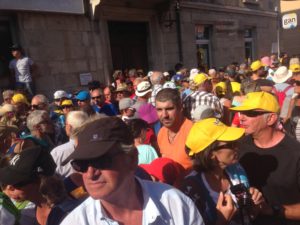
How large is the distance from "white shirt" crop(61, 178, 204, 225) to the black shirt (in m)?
0.90

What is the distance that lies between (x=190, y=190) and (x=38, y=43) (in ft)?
23.5

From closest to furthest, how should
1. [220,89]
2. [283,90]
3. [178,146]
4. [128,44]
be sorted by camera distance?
[178,146] → [283,90] → [220,89] → [128,44]

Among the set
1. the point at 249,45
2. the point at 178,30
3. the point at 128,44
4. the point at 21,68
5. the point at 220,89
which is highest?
the point at 178,30

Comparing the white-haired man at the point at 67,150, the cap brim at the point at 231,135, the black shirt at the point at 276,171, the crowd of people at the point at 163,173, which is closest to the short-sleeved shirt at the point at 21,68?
the crowd of people at the point at 163,173

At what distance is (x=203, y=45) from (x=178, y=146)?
11766 millimetres

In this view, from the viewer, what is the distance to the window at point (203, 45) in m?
13.9

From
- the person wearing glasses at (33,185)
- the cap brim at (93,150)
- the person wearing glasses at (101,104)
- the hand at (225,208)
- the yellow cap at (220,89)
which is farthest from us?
the yellow cap at (220,89)

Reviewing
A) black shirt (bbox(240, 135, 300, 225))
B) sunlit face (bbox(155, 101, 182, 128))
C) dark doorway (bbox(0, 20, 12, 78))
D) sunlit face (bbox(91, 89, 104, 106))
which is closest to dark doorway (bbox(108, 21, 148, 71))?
dark doorway (bbox(0, 20, 12, 78))

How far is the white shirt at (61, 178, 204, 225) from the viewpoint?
1.47m

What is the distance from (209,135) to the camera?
215 cm

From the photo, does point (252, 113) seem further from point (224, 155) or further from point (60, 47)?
point (60, 47)

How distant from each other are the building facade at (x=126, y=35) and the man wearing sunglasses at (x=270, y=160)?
21.7ft

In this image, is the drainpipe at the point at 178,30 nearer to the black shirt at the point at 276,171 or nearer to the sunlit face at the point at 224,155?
the black shirt at the point at 276,171

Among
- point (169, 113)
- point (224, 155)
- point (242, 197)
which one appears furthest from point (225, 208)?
point (169, 113)
